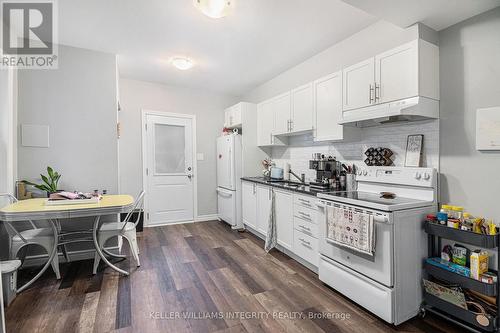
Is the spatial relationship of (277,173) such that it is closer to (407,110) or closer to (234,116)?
(234,116)

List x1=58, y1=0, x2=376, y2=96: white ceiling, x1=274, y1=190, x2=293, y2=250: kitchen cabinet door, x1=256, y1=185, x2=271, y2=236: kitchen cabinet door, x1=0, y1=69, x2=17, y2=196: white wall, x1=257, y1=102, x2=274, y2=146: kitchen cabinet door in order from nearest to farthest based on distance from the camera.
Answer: x1=58, y1=0, x2=376, y2=96: white ceiling
x1=0, y1=69, x2=17, y2=196: white wall
x1=274, y1=190, x2=293, y2=250: kitchen cabinet door
x1=256, y1=185, x2=271, y2=236: kitchen cabinet door
x1=257, y1=102, x2=274, y2=146: kitchen cabinet door

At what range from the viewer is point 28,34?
2.83 meters

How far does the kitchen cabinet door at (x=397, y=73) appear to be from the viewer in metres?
2.05

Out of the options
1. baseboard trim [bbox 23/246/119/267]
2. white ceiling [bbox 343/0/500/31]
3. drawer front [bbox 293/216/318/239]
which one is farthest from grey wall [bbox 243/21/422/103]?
baseboard trim [bbox 23/246/119/267]

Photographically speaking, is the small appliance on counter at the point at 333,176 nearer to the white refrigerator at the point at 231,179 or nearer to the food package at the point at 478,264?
the food package at the point at 478,264

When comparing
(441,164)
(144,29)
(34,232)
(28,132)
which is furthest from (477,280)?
(28,132)

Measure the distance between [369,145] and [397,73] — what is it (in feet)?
2.66

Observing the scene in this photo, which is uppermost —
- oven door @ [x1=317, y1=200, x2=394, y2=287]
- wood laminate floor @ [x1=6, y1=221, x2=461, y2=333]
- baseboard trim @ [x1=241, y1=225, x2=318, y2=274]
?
oven door @ [x1=317, y1=200, x2=394, y2=287]

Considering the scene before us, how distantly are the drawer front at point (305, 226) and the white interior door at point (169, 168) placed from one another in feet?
8.58

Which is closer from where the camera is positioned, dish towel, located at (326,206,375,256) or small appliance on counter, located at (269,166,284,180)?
dish towel, located at (326,206,375,256)

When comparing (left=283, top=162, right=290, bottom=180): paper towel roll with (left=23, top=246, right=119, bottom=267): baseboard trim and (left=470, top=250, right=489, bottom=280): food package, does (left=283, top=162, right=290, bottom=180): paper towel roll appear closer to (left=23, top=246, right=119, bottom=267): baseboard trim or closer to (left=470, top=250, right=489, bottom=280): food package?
(left=470, top=250, right=489, bottom=280): food package

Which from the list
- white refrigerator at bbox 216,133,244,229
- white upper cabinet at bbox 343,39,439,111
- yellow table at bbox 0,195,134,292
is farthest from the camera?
white refrigerator at bbox 216,133,244,229

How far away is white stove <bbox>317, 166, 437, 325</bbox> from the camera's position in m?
1.85

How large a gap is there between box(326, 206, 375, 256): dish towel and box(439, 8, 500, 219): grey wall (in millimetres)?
785
